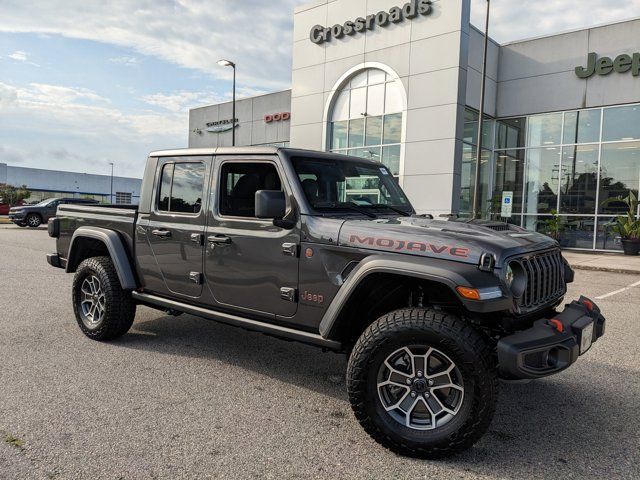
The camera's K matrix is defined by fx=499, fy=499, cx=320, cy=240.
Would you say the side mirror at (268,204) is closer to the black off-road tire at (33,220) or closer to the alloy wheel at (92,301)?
the alloy wheel at (92,301)

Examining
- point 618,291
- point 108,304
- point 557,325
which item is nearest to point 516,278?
point 557,325

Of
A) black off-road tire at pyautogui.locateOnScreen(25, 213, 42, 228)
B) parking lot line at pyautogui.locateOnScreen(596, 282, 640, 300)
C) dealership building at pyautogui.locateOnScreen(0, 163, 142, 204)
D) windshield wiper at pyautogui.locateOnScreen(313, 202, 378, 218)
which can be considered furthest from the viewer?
dealership building at pyautogui.locateOnScreen(0, 163, 142, 204)

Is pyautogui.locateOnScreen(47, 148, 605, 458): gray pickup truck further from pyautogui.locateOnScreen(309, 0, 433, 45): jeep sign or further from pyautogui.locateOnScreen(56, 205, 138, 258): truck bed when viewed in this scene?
pyautogui.locateOnScreen(309, 0, 433, 45): jeep sign

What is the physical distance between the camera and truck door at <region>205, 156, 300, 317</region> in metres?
3.63

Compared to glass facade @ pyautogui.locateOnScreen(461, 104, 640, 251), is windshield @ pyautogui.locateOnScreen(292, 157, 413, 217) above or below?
below

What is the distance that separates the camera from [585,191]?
766 inches

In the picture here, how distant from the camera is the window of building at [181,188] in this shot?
4359 mm

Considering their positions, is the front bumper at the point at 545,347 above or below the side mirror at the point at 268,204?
below

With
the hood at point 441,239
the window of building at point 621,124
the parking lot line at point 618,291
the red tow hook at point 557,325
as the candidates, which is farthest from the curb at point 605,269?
the red tow hook at point 557,325

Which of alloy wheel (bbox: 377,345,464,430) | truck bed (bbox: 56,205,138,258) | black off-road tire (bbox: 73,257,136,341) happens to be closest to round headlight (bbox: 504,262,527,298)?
alloy wheel (bbox: 377,345,464,430)

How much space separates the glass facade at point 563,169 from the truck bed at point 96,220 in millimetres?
16550

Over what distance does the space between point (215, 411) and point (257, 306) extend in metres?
0.80

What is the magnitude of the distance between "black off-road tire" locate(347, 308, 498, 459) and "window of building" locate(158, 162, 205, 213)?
6.84 feet

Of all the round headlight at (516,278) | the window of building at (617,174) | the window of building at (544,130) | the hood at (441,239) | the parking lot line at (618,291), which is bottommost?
the parking lot line at (618,291)
